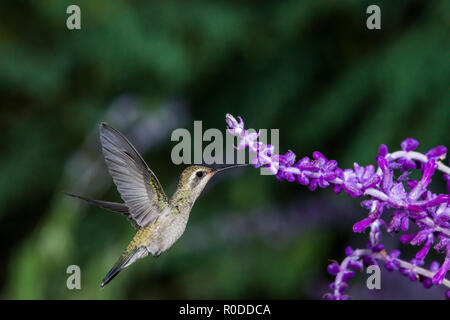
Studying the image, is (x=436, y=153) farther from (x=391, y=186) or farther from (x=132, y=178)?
(x=132, y=178)

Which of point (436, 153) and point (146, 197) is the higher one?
point (436, 153)

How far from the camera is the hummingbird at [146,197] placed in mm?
1312

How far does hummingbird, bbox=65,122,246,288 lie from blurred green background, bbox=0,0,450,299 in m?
1.19

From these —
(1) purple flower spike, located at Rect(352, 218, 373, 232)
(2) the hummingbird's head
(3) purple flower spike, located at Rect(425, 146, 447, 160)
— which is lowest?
(1) purple flower spike, located at Rect(352, 218, 373, 232)

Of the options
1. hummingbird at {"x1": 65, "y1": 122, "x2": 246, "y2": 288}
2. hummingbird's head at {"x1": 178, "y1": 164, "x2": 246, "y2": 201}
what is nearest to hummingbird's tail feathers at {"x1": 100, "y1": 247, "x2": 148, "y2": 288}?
hummingbird at {"x1": 65, "y1": 122, "x2": 246, "y2": 288}

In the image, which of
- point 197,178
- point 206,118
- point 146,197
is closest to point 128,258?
point 146,197

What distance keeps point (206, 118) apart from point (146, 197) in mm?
2622

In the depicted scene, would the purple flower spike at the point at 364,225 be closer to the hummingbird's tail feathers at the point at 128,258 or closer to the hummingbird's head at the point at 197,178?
the hummingbird's head at the point at 197,178

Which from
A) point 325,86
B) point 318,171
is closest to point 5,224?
point 325,86

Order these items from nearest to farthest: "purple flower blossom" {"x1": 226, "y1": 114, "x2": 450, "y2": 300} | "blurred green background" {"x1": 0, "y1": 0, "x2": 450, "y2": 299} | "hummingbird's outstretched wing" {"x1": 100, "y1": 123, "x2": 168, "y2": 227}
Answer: "purple flower blossom" {"x1": 226, "y1": 114, "x2": 450, "y2": 300} < "hummingbird's outstretched wing" {"x1": 100, "y1": 123, "x2": 168, "y2": 227} < "blurred green background" {"x1": 0, "y1": 0, "x2": 450, "y2": 299}

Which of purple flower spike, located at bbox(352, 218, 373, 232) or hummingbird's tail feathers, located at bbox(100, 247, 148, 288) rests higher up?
purple flower spike, located at bbox(352, 218, 373, 232)

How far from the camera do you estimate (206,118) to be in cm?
400

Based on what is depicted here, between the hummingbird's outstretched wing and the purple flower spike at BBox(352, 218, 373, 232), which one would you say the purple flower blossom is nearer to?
the purple flower spike at BBox(352, 218, 373, 232)

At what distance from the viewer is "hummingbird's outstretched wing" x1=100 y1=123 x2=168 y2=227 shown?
129cm
